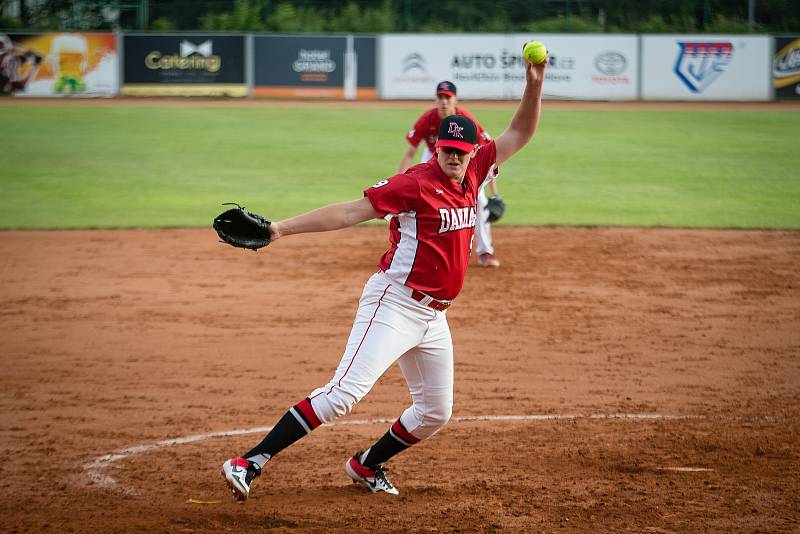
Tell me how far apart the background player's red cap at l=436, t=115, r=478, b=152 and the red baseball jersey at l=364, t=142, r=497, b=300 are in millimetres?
207

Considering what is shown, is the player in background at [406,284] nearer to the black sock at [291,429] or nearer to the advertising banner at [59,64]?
the black sock at [291,429]

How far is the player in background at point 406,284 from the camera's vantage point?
16.0 feet

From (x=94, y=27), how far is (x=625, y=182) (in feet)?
93.0

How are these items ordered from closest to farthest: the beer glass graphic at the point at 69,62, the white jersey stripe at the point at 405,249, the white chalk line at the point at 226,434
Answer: the white jersey stripe at the point at 405,249, the white chalk line at the point at 226,434, the beer glass graphic at the point at 69,62

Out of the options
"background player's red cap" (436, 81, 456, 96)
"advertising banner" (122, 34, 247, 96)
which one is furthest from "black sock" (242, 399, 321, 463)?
"advertising banner" (122, 34, 247, 96)

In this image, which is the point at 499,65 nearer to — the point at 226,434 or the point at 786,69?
the point at 786,69

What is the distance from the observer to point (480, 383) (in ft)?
24.5

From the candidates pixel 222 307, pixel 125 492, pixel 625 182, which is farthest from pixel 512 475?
pixel 625 182

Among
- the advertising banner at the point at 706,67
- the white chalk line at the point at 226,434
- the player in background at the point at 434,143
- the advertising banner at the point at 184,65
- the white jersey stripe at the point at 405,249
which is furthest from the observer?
the advertising banner at the point at 184,65

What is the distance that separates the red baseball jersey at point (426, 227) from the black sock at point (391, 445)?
0.85m

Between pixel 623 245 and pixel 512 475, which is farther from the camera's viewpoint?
pixel 623 245

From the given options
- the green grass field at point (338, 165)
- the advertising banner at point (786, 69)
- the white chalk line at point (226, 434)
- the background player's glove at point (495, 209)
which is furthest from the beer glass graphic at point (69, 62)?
the white chalk line at point (226, 434)

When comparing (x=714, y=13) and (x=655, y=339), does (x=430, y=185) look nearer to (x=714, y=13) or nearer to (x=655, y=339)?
(x=655, y=339)

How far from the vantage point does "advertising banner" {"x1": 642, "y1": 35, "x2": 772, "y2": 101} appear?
32.7 m
